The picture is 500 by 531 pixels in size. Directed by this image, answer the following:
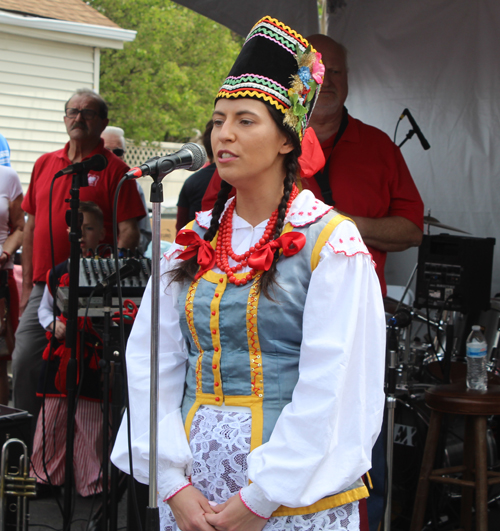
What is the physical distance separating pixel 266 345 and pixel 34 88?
8.82 metres

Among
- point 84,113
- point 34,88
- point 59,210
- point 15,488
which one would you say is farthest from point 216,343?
point 34,88

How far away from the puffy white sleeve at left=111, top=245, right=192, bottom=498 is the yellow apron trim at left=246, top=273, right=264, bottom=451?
0.67 feet

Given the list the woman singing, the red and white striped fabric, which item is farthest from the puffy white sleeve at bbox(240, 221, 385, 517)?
the red and white striped fabric

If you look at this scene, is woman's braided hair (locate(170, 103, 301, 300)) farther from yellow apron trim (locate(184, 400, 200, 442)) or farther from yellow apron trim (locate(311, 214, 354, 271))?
yellow apron trim (locate(184, 400, 200, 442))

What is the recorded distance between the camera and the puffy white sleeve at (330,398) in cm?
147

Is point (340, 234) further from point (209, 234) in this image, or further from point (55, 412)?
point (55, 412)

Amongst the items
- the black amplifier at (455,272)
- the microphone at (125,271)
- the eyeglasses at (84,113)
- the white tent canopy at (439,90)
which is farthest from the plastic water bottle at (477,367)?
the eyeglasses at (84,113)

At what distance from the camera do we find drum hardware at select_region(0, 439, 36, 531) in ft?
7.95

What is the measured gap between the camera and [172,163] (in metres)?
1.61

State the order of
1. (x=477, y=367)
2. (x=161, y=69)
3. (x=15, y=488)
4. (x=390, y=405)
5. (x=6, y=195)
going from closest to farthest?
(x=15, y=488) → (x=390, y=405) → (x=477, y=367) → (x=6, y=195) → (x=161, y=69)

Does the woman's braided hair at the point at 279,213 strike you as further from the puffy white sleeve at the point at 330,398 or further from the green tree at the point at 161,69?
the green tree at the point at 161,69

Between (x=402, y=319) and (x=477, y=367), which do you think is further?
(x=402, y=319)

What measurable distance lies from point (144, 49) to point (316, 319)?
17173mm

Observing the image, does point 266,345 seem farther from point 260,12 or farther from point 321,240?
point 260,12
